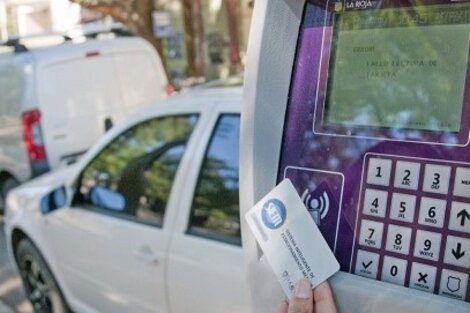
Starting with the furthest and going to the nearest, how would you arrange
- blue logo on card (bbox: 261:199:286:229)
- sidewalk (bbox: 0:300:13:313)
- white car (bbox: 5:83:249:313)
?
1. sidewalk (bbox: 0:300:13:313)
2. white car (bbox: 5:83:249:313)
3. blue logo on card (bbox: 261:199:286:229)

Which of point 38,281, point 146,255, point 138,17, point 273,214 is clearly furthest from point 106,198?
point 138,17

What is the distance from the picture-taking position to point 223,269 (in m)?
2.51

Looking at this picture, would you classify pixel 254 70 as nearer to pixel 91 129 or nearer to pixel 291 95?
pixel 291 95

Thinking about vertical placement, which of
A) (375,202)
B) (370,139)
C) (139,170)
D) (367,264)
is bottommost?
(139,170)

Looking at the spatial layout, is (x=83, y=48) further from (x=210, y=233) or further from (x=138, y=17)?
(x=138, y=17)

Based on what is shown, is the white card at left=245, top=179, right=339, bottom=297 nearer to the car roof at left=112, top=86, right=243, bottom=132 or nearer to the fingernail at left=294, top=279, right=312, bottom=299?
the fingernail at left=294, top=279, right=312, bottom=299

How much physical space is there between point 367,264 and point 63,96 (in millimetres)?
5510

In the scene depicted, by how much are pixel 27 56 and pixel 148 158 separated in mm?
3469

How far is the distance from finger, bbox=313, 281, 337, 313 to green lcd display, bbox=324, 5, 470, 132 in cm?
29

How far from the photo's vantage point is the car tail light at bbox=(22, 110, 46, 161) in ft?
20.1

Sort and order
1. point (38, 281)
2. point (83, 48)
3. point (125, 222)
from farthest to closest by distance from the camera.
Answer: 1. point (83, 48)
2. point (38, 281)
3. point (125, 222)

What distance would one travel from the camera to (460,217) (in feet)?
3.17

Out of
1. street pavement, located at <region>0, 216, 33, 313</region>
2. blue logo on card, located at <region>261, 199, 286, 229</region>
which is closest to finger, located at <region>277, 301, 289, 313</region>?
blue logo on card, located at <region>261, 199, 286, 229</region>

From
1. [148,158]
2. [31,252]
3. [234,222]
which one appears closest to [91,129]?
[31,252]
